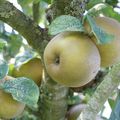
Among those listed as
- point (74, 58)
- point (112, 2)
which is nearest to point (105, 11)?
point (112, 2)

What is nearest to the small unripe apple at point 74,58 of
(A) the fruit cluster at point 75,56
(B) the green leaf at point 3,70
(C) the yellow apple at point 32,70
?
(A) the fruit cluster at point 75,56

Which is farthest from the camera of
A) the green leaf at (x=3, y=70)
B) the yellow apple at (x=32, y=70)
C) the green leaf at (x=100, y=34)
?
the yellow apple at (x=32, y=70)

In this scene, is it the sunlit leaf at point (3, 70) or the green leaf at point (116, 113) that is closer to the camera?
the sunlit leaf at point (3, 70)

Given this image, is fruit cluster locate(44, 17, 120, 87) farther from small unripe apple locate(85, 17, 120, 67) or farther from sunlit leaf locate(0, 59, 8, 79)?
sunlit leaf locate(0, 59, 8, 79)

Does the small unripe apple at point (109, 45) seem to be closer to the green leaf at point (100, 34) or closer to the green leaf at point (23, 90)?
the green leaf at point (100, 34)

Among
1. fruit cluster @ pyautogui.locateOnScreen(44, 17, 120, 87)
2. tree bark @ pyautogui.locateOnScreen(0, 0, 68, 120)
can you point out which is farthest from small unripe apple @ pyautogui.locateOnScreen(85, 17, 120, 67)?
tree bark @ pyautogui.locateOnScreen(0, 0, 68, 120)

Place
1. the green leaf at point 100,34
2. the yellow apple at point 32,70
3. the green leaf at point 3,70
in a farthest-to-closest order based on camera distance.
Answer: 1. the yellow apple at point 32,70
2. the green leaf at point 3,70
3. the green leaf at point 100,34

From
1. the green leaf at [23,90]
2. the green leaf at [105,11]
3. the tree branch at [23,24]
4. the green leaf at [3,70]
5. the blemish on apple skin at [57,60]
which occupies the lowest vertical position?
the green leaf at [23,90]

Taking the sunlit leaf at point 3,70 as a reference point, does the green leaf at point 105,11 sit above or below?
above
